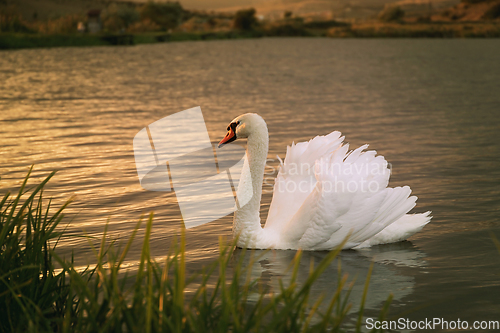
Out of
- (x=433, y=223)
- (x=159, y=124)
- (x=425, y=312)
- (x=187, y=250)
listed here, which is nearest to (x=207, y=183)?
(x=187, y=250)

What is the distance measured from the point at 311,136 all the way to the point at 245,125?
19.5ft

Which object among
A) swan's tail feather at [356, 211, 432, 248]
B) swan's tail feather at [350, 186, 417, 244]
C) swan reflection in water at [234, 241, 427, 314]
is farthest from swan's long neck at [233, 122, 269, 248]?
swan's tail feather at [356, 211, 432, 248]

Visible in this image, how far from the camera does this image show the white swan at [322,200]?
193 inches

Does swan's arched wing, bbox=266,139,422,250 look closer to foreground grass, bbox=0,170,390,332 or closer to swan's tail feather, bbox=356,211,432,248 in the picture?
swan's tail feather, bbox=356,211,432,248

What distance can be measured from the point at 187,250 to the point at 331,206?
4.87 feet

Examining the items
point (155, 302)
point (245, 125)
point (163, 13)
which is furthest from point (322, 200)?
point (163, 13)

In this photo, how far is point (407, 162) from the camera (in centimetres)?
887

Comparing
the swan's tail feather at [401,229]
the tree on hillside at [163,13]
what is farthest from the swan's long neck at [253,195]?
the tree on hillside at [163,13]

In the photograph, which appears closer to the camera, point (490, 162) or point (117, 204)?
point (117, 204)

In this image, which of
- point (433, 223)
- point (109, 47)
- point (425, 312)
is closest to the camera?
point (425, 312)

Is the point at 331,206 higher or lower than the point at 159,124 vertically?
higher

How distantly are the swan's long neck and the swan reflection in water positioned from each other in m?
0.22

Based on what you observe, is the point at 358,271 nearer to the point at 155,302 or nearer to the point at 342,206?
the point at 342,206

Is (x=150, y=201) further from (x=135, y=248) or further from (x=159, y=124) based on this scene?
(x=159, y=124)
